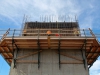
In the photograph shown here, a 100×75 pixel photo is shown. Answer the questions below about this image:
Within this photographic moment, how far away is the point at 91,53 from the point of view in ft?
66.1

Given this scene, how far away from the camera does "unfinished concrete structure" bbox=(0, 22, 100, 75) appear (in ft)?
56.2

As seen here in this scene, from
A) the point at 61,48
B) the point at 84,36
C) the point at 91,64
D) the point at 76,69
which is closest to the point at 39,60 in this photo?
the point at 61,48

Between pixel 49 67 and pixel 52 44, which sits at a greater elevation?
pixel 52 44

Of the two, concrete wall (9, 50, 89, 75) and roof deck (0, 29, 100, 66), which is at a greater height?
roof deck (0, 29, 100, 66)

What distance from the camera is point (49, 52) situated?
18.4 m

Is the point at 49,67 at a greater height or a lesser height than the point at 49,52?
lesser

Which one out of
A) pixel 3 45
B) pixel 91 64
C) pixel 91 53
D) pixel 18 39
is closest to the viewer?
pixel 18 39

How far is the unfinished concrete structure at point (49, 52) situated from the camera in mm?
17141

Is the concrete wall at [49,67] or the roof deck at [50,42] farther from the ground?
the roof deck at [50,42]

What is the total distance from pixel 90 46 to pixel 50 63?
492 cm

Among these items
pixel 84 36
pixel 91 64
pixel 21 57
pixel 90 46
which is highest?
pixel 84 36

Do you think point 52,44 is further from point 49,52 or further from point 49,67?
point 49,67

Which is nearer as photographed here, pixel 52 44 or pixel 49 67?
pixel 49 67

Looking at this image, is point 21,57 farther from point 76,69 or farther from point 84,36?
point 84,36
